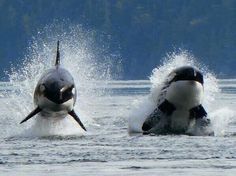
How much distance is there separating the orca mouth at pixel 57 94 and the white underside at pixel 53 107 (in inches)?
5.7

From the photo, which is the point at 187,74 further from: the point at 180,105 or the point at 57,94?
the point at 57,94

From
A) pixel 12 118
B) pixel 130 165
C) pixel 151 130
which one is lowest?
pixel 130 165

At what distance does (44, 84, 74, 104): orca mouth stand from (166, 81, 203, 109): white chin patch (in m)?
3.61

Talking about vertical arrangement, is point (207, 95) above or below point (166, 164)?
above

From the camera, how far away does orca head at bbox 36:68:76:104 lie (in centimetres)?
3500

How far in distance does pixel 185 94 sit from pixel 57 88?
4.50 m

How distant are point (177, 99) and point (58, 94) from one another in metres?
4.17

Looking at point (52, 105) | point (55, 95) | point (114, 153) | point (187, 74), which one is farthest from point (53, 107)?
point (114, 153)

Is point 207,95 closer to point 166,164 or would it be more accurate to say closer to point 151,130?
point 151,130

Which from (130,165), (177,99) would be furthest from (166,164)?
(177,99)

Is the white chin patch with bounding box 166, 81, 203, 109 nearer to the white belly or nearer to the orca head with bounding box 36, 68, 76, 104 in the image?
the white belly

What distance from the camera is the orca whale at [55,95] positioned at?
35062mm

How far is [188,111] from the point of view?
35375 millimetres

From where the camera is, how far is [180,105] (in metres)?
35.2
